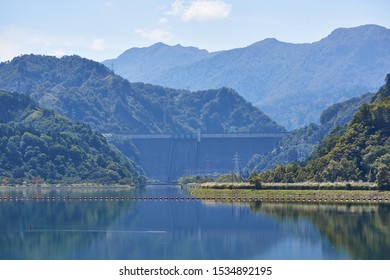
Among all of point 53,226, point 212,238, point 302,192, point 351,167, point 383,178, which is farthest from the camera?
point 351,167

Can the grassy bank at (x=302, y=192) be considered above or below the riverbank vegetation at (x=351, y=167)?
below

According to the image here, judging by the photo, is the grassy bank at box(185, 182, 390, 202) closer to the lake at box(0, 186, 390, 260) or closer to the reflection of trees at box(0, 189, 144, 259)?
the lake at box(0, 186, 390, 260)

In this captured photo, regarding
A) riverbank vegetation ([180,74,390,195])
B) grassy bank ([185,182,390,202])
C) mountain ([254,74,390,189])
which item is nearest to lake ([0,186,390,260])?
grassy bank ([185,182,390,202])

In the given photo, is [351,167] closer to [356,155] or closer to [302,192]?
[356,155]

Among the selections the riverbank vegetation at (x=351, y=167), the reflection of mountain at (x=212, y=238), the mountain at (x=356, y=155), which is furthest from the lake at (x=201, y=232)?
the mountain at (x=356, y=155)

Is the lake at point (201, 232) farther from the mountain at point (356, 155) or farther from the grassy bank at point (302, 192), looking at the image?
the mountain at point (356, 155)

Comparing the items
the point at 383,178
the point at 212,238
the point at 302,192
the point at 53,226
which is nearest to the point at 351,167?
the point at 302,192
